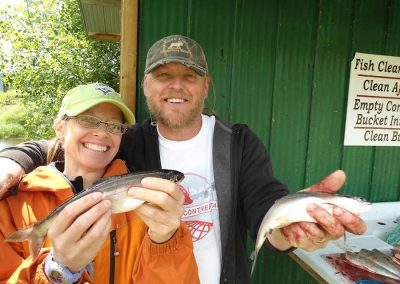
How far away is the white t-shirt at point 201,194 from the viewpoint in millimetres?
2482

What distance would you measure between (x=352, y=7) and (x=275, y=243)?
127 inches

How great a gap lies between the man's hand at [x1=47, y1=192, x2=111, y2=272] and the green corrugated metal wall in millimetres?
1836

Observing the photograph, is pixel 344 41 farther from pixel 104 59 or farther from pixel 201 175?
pixel 104 59

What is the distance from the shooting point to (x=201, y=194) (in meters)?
2.55

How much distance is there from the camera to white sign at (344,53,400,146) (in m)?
4.17

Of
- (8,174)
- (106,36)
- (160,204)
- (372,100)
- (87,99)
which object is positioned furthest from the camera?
(106,36)

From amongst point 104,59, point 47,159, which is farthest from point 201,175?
point 104,59

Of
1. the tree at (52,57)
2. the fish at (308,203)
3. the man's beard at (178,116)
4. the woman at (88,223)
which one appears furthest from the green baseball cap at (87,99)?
the tree at (52,57)

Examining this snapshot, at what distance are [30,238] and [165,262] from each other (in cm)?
70

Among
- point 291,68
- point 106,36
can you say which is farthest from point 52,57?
point 291,68

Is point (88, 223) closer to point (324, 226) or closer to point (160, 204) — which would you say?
point (160, 204)

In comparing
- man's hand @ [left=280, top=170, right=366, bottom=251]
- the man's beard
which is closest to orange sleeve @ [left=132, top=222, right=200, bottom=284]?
man's hand @ [left=280, top=170, right=366, bottom=251]

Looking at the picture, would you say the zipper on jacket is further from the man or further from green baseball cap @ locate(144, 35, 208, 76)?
green baseball cap @ locate(144, 35, 208, 76)

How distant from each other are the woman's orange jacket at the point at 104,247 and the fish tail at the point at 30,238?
0.26 ft
